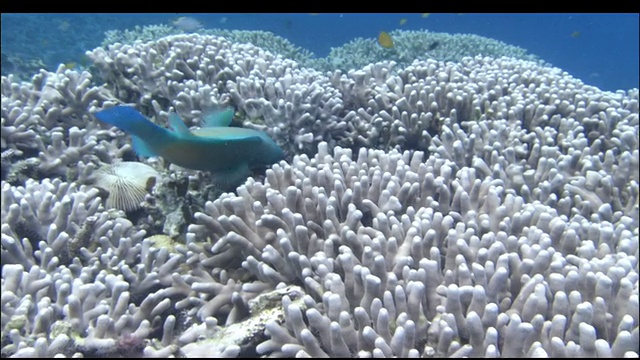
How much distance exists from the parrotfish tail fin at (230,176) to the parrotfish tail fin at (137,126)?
61cm

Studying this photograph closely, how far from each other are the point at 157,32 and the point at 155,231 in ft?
35.1

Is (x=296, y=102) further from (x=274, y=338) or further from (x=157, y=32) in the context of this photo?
(x=157, y=32)

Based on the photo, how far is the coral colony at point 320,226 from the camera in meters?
2.35

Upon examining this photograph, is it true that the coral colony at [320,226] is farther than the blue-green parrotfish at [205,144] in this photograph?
No

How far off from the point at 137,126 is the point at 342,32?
69.5 meters

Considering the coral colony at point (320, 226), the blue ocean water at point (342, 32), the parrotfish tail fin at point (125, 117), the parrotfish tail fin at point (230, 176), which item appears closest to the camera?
the coral colony at point (320, 226)

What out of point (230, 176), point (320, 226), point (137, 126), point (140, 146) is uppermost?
point (137, 126)

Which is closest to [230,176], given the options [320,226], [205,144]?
[205,144]

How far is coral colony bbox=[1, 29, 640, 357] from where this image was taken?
7.71ft

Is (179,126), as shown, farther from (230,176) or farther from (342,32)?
(342,32)

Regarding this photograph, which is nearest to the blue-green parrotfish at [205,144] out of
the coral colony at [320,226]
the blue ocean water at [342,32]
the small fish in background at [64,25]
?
the coral colony at [320,226]

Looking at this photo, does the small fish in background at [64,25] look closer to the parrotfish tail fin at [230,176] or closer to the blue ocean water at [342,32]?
the blue ocean water at [342,32]

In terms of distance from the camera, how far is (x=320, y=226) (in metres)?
3.19

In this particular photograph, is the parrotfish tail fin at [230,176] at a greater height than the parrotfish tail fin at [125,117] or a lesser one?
lesser
